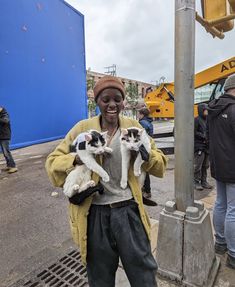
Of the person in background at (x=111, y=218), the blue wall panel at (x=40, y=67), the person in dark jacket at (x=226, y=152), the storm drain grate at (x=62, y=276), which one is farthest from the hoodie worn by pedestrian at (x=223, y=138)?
the blue wall panel at (x=40, y=67)

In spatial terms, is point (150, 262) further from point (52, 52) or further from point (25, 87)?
point (52, 52)

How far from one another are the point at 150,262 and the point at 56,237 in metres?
2.11

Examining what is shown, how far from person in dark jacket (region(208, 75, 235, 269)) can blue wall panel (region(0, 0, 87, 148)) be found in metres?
9.05

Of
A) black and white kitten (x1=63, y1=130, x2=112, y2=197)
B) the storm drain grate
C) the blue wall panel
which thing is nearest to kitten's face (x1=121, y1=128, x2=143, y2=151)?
black and white kitten (x1=63, y1=130, x2=112, y2=197)

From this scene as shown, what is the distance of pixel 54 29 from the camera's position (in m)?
12.1

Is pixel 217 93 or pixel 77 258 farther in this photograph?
pixel 217 93

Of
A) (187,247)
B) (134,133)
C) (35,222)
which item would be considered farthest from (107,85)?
(35,222)

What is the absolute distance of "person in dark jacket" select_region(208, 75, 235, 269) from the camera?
2.57 meters

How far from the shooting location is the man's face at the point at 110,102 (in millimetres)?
1663

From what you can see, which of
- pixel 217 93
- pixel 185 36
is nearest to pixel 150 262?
pixel 185 36

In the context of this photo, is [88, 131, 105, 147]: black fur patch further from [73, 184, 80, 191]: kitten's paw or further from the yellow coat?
[73, 184, 80, 191]: kitten's paw

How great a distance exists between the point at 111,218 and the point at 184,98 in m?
1.27

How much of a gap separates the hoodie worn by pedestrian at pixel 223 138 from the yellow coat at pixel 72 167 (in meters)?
1.09

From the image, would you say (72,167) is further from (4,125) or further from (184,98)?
(4,125)
